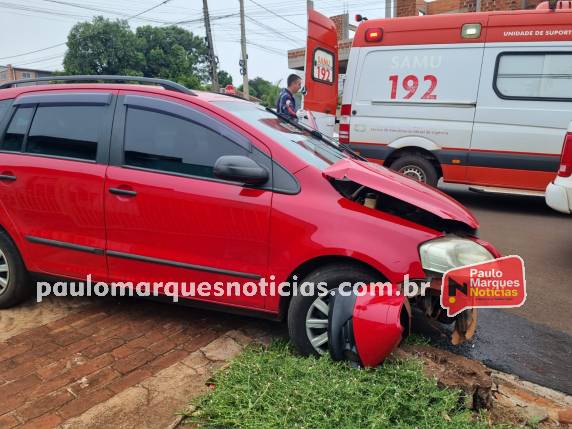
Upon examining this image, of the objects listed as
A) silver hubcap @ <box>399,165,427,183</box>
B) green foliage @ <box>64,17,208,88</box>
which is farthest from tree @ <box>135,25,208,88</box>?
silver hubcap @ <box>399,165,427,183</box>

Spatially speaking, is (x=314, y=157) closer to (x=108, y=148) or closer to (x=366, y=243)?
(x=366, y=243)

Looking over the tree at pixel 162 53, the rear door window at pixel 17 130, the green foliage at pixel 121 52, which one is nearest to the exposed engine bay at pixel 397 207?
the rear door window at pixel 17 130

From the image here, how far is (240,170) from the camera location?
2580 millimetres

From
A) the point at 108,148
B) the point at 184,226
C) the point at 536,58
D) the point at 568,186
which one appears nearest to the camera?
the point at 184,226

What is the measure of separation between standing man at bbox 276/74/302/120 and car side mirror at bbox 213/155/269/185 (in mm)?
4513

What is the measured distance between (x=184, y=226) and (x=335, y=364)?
1204 mm

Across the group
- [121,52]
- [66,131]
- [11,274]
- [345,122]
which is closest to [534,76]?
[345,122]

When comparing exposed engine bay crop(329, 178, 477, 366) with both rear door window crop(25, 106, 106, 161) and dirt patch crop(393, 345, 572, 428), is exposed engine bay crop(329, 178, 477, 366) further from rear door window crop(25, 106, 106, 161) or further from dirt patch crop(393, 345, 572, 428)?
rear door window crop(25, 106, 106, 161)

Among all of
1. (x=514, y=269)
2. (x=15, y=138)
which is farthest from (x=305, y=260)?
(x=15, y=138)

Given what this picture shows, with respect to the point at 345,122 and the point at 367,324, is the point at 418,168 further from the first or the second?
the point at 367,324

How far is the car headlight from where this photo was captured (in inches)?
93.1

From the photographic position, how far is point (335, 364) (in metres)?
2.34

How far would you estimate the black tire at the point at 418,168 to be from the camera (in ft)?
22.2

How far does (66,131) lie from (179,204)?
106cm
